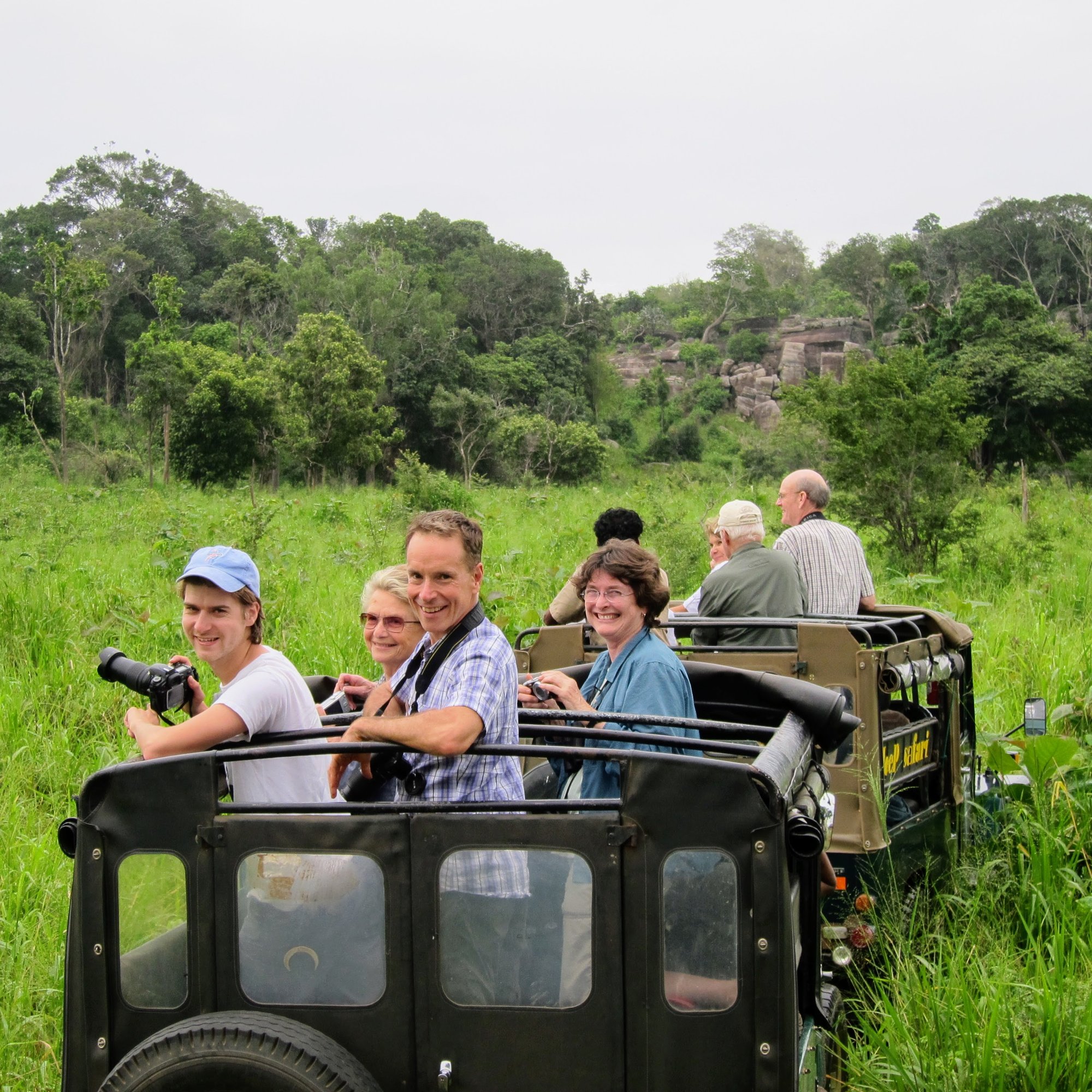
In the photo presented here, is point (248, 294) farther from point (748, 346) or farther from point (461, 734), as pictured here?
point (461, 734)

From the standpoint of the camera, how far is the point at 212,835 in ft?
7.89

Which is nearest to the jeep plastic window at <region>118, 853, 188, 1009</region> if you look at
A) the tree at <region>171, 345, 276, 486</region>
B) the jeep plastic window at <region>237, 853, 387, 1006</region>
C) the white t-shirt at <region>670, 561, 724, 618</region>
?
the jeep plastic window at <region>237, 853, 387, 1006</region>

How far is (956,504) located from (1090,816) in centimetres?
907

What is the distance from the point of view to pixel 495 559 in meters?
14.6

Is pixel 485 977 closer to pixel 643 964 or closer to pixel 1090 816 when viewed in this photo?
pixel 643 964

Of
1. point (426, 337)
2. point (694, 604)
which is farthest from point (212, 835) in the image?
point (426, 337)

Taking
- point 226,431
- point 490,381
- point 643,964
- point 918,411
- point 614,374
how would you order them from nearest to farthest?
1. point 643,964
2. point 918,411
3. point 226,431
4. point 490,381
5. point 614,374

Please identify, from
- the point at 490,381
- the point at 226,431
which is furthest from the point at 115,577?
the point at 490,381

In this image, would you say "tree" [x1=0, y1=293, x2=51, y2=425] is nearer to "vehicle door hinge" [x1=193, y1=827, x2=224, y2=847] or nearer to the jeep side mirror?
the jeep side mirror

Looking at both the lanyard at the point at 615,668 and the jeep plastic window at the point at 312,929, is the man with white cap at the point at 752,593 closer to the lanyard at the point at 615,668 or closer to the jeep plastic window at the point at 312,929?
the lanyard at the point at 615,668

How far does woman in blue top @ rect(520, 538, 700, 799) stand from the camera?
3.13 m

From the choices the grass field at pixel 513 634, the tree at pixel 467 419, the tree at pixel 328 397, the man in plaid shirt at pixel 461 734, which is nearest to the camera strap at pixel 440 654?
the man in plaid shirt at pixel 461 734

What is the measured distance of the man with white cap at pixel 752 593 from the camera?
17.6 feet

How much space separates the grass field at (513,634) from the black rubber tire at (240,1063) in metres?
1.60
